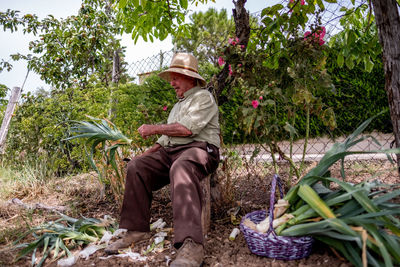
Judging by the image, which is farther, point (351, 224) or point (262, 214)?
point (262, 214)

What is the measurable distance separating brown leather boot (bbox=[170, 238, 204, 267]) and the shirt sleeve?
31.4 inches

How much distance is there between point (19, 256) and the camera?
2023mm

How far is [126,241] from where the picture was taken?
81.3 inches

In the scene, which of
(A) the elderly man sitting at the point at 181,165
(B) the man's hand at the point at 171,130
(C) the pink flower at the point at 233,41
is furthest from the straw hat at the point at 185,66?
(B) the man's hand at the point at 171,130

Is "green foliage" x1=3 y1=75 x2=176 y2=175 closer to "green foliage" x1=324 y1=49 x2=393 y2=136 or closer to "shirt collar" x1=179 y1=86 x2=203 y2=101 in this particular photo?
"shirt collar" x1=179 y1=86 x2=203 y2=101

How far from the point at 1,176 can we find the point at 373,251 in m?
4.75

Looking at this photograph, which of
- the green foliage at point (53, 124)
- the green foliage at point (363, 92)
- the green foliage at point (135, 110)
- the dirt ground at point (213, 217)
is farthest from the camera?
the green foliage at point (363, 92)

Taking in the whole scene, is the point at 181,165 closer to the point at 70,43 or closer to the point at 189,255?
the point at 189,255

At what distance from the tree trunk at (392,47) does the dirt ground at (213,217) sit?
0.52 metres

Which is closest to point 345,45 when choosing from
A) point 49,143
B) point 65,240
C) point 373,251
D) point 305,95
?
point 305,95

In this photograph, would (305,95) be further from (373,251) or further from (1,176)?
Answer: (1,176)

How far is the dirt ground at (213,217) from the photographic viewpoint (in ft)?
5.63

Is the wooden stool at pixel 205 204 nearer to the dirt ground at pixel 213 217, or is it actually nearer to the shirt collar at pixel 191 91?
the dirt ground at pixel 213 217

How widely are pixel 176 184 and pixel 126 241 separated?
0.58 m
